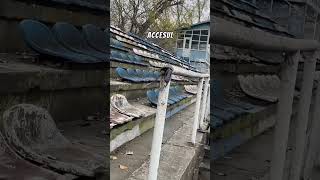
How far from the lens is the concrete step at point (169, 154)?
105cm

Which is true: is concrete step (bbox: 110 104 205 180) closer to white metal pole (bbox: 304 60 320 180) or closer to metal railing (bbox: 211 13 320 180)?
metal railing (bbox: 211 13 320 180)

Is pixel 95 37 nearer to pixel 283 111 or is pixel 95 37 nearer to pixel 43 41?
pixel 43 41

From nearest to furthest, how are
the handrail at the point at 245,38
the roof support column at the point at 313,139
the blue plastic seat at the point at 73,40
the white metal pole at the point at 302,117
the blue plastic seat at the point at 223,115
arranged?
the handrail at the point at 245,38 → the blue plastic seat at the point at 73,40 → the blue plastic seat at the point at 223,115 → the white metal pole at the point at 302,117 → the roof support column at the point at 313,139

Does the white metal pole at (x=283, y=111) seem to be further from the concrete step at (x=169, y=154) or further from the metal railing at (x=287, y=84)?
the concrete step at (x=169, y=154)

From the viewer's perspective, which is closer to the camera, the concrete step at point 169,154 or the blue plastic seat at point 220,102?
the blue plastic seat at point 220,102

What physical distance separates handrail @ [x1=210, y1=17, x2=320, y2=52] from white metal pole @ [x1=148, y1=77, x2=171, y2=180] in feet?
0.85

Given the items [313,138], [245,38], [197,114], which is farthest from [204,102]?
[313,138]

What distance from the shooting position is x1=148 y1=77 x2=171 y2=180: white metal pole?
1026 mm

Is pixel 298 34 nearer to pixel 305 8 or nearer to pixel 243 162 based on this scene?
pixel 305 8

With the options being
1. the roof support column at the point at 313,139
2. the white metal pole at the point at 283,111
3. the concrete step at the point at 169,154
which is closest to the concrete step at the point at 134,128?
the concrete step at the point at 169,154

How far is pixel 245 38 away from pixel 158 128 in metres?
0.41

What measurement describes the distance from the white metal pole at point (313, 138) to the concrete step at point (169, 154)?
625mm

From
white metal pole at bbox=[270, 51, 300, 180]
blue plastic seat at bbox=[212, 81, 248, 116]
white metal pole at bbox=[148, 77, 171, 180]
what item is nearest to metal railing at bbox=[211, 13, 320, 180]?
white metal pole at bbox=[270, 51, 300, 180]

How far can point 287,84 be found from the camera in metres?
1.11
